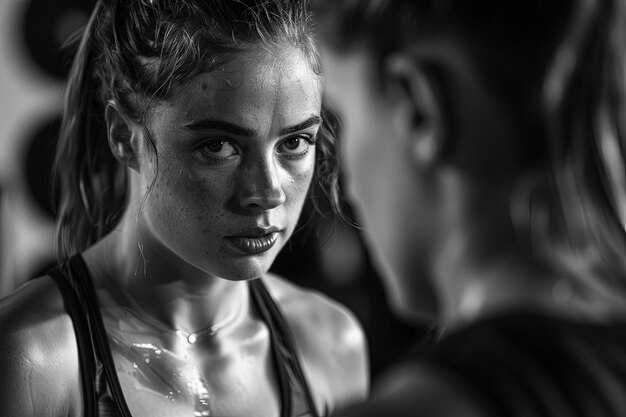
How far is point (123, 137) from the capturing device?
814 mm

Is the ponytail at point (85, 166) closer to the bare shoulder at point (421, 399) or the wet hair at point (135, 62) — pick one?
the wet hair at point (135, 62)

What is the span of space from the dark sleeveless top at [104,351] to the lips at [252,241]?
0.48 feet

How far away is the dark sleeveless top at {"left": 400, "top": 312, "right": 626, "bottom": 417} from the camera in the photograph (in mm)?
446

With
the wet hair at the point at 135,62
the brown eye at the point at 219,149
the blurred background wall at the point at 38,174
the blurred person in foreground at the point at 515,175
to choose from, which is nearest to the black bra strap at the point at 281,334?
the wet hair at the point at 135,62

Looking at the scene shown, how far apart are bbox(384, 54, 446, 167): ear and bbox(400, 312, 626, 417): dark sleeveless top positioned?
0.33 ft

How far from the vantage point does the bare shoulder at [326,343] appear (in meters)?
0.93

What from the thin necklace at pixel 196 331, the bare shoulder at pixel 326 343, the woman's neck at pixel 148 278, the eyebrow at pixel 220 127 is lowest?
the bare shoulder at pixel 326 343

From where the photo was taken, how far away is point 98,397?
77cm

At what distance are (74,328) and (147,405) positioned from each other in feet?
0.31

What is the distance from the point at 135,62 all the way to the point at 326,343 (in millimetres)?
372

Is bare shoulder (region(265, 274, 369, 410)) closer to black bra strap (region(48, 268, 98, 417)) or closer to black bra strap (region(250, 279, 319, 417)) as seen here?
black bra strap (region(250, 279, 319, 417))

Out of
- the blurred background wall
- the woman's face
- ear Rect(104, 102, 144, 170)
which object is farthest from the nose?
the blurred background wall

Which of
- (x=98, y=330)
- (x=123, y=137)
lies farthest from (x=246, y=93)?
(x=98, y=330)

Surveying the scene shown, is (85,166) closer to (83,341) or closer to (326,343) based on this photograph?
(83,341)
